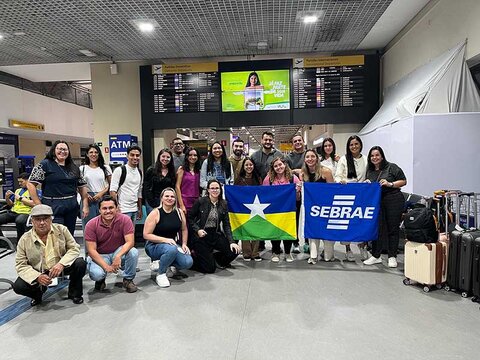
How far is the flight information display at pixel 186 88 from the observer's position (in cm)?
771

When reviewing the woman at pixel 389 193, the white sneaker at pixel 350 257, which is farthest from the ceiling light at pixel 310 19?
the white sneaker at pixel 350 257

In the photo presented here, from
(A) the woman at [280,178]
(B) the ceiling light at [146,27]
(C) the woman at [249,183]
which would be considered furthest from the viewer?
(B) the ceiling light at [146,27]

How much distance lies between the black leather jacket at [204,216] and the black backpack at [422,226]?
2.08 metres

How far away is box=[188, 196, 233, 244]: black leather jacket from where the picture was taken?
4.47 m

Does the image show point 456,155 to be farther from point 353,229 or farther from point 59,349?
point 59,349

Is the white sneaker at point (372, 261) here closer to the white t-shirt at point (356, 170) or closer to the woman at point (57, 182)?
the white t-shirt at point (356, 170)

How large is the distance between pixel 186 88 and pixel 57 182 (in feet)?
14.0

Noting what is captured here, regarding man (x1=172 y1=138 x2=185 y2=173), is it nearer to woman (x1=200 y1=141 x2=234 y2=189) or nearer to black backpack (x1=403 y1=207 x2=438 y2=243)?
woman (x1=200 y1=141 x2=234 y2=189)

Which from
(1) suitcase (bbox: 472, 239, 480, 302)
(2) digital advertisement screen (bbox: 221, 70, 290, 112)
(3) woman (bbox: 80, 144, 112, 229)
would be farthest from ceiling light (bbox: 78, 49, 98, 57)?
(1) suitcase (bbox: 472, 239, 480, 302)

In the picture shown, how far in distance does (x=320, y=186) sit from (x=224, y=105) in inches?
151

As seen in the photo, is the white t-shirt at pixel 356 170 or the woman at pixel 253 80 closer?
the white t-shirt at pixel 356 170

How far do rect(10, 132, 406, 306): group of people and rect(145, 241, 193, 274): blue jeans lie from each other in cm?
1

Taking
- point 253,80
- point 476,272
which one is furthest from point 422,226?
point 253,80

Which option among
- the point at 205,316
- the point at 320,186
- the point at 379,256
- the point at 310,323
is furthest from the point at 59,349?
the point at 379,256
